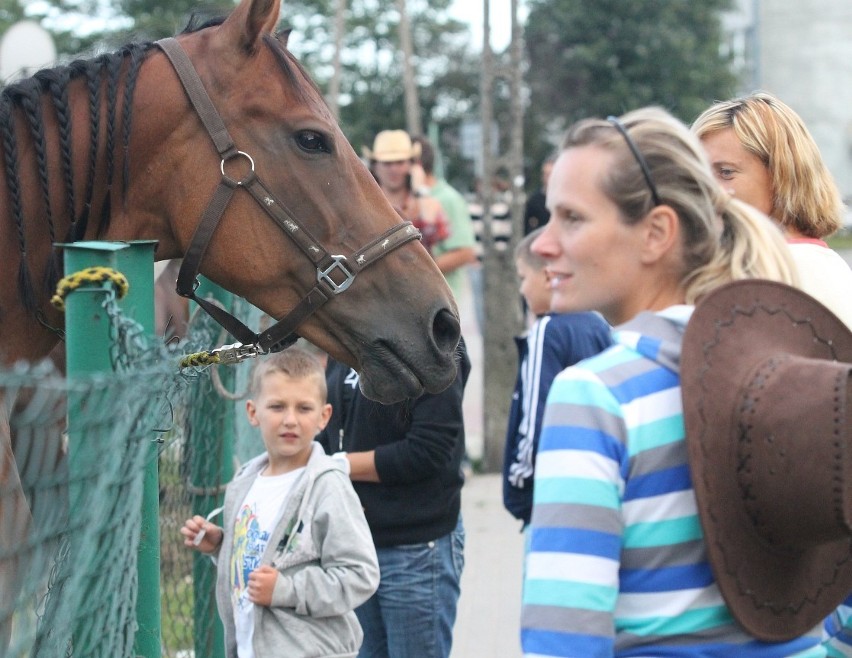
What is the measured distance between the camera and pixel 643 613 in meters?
1.80

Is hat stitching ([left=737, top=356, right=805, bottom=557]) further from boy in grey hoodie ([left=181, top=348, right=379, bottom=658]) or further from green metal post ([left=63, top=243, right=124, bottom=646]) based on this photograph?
boy in grey hoodie ([left=181, top=348, right=379, bottom=658])

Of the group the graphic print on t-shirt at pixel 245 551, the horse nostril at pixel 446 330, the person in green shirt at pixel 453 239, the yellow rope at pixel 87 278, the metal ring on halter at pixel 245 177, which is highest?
the person in green shirt at pixel 453 239

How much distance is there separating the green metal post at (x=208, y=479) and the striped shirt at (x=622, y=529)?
2.37 metres

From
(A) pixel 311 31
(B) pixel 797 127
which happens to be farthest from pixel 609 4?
(B) pixel 797 127

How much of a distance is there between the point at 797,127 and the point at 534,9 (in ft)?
114

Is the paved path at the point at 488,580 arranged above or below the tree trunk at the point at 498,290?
below

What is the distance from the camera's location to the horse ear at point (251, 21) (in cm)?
312

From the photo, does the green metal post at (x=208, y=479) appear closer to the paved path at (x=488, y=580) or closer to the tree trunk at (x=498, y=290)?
the paved path at (x=488, y=580)

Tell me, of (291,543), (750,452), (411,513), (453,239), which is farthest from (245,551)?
(453,239)

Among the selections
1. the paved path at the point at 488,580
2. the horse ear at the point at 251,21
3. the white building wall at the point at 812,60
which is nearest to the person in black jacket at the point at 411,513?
the horse ear at the point at 251,21

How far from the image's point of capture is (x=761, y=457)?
69.1 inches

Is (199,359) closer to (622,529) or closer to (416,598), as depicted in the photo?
(416,598)

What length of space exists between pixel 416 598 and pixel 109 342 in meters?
1.82

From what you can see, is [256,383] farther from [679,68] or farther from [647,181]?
[679,68]
